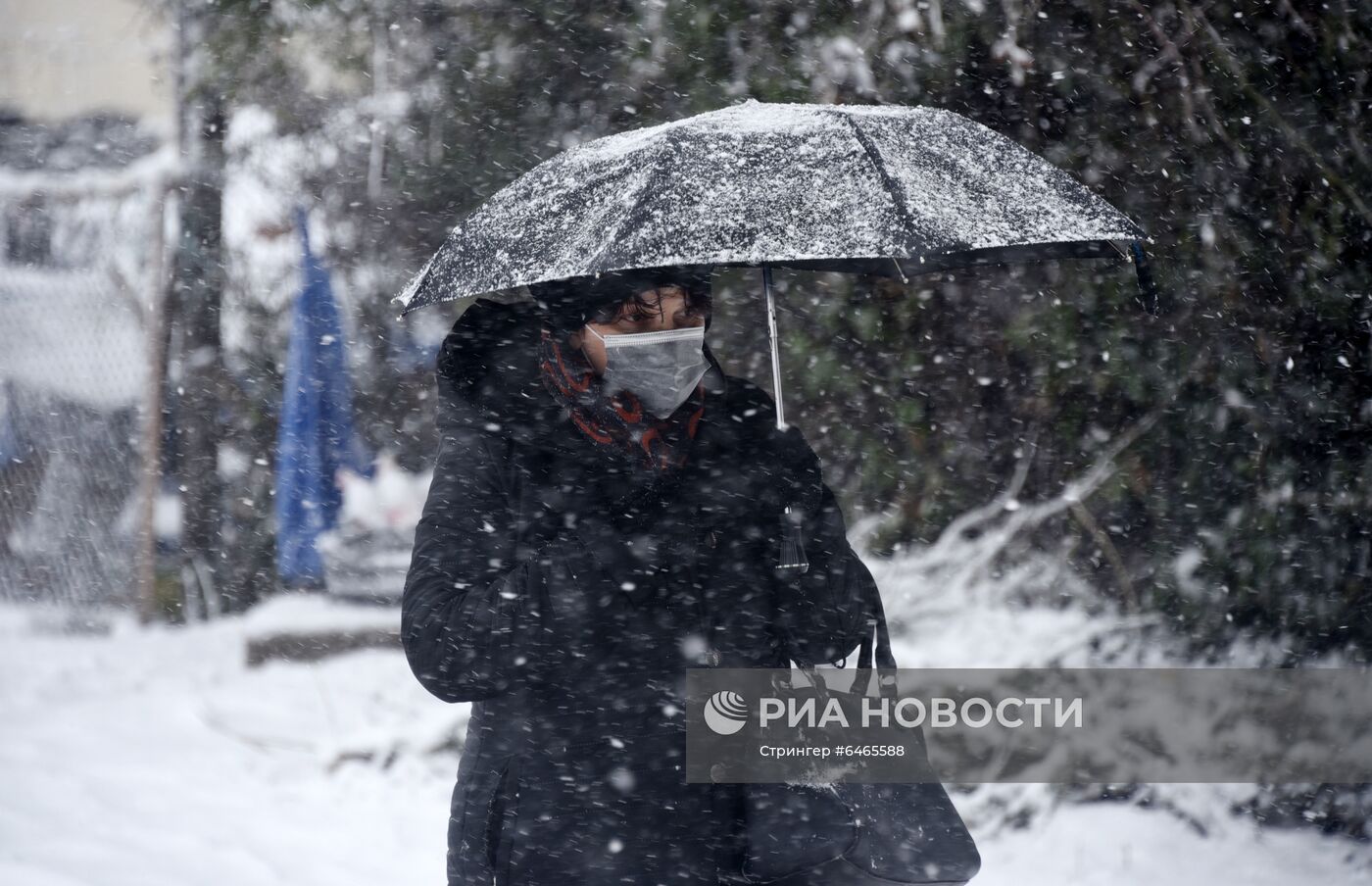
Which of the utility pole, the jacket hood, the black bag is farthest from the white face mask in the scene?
the utility pole

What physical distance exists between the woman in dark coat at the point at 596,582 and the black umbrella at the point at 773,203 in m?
0.15

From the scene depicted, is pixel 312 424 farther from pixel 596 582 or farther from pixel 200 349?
pixel 596 582

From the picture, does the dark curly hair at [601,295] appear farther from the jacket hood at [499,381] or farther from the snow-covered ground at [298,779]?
the snow-covered ground at [298,779]

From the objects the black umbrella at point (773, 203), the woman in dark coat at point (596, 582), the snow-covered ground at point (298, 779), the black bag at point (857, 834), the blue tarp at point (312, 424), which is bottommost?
the snow-covered ground at point (298, 779)

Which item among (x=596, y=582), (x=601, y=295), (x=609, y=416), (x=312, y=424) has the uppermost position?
(x=601, y=295)

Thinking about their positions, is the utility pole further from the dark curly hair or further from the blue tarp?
the dark curly hair

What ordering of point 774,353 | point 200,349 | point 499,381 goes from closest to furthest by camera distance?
point 499,381
point 774,353
point 200,349

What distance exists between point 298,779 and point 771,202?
437cm

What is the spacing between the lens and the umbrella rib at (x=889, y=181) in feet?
A: 5.93

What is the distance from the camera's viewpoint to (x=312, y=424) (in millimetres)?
6379

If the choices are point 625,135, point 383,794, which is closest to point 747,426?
point 625,135

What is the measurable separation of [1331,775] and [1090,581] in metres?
1.13

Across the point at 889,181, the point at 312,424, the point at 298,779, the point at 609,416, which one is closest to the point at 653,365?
the point at 609,416

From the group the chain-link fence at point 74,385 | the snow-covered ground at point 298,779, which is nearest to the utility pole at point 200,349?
the chain-link fence at point 74,385
